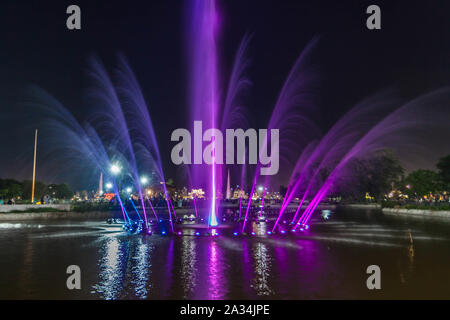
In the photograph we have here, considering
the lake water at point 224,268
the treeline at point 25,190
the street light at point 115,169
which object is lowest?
the lake water at point 224,268

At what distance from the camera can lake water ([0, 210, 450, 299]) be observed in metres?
10.2

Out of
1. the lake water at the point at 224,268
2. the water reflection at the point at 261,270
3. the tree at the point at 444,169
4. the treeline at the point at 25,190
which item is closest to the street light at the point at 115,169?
the treeline at the point at 25,190

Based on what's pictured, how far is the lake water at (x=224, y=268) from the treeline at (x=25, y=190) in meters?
76.7

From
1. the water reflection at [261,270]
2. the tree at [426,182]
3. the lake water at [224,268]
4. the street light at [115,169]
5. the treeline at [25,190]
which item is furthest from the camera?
the treeline at [25,190]

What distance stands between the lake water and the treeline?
3019 inches

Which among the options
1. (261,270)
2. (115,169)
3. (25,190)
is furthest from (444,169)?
(25,190)

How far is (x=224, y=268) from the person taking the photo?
44.0 ft

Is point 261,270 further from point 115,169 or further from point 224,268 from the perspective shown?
point 115,169

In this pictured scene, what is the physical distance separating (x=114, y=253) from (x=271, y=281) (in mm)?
9252

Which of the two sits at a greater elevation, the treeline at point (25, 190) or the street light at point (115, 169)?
the street light at point (115, 169)

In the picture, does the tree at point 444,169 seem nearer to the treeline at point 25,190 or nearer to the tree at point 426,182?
the tree at point 426,182

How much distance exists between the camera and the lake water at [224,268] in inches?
403
